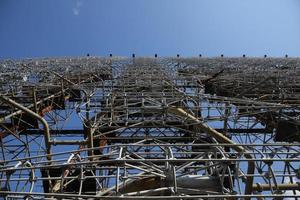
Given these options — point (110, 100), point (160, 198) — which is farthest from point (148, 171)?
point (110, 100)

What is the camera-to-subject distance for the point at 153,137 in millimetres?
17297

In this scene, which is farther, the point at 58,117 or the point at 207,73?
the point at 207,73

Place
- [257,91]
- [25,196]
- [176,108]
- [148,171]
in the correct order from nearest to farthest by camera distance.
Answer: [25,196]
[148,171]
[176,108]
[257,91]

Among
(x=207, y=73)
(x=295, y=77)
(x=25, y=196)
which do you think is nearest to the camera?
(x=25, y=196)

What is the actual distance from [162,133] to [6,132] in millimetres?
7058

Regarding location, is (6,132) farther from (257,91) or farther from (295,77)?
(295,77)

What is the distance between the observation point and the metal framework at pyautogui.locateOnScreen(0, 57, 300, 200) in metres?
9.73

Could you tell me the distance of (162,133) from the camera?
19.1m

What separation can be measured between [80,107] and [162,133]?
3786 mm

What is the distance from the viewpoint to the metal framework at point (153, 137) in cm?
973

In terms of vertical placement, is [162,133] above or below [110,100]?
below

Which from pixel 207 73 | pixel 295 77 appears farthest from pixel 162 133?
pixel 207 73

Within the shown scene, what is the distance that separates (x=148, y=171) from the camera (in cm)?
1005

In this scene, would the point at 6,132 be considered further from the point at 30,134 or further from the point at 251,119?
the point at 251,119
